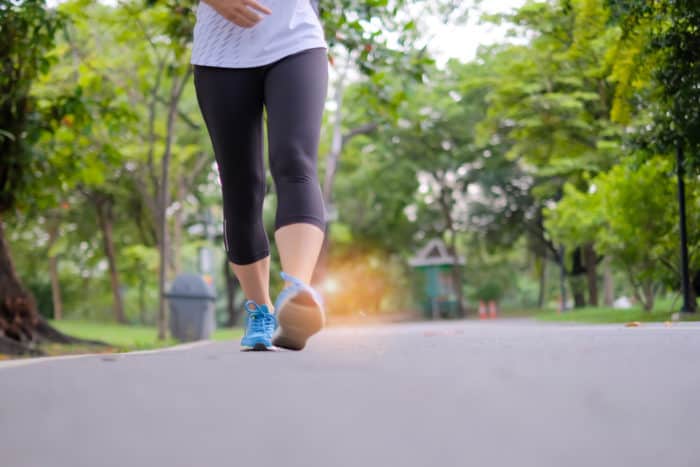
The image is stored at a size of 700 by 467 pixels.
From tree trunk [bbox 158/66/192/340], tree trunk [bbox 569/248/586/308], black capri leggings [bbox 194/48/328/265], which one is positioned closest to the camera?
black capri leggings [bbox 194/48/328/265]

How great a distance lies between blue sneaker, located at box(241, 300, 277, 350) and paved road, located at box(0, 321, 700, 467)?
2.41 ft

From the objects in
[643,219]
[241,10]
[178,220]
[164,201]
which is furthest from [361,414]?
[178,220]

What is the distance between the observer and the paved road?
1.33 metres

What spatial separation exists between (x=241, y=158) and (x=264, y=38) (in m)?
0.48

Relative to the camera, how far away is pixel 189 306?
430 inches

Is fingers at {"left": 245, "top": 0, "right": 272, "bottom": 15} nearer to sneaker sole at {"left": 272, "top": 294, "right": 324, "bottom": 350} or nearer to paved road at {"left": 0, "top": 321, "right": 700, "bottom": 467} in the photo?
sneaker sole at {"left": 272, "top": 294, "right": 324, "bottom": 350}

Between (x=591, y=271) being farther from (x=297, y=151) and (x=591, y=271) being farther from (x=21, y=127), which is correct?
(x=297, y=151)

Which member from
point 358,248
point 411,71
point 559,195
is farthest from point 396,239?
point 411,71

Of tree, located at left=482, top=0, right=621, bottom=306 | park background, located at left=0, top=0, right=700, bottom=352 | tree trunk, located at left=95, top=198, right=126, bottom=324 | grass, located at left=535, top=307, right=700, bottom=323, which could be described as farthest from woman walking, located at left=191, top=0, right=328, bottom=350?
tree trunk, located at left=95, top=198, right=126, bottom=324

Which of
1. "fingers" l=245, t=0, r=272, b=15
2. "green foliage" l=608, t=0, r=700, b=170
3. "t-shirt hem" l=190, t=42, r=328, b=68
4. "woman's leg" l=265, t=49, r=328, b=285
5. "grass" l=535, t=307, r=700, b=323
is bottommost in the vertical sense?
"grass" l=535, t=307, r=700, b=323

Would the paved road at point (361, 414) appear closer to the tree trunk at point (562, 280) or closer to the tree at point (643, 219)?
the tree at point (643, 219)

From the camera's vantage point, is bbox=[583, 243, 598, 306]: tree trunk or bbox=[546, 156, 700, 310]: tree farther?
bbox=[583, 243, 598, 306]: tree trunk

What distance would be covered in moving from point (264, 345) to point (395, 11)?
4611 millimetres

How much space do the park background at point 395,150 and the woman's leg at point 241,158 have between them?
3105 mm
